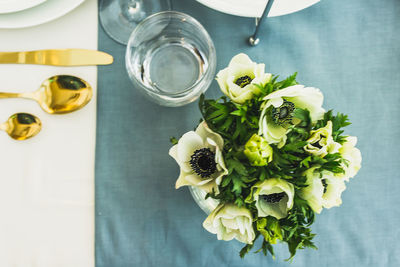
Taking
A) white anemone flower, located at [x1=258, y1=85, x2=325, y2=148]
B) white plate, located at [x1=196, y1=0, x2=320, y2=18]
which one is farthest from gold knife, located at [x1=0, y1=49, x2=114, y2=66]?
white anemone flower, located at [x1=258, y1=85, x2=325, y2=148]

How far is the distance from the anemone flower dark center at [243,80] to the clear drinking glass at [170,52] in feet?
0.43

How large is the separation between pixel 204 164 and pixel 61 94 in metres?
0.26

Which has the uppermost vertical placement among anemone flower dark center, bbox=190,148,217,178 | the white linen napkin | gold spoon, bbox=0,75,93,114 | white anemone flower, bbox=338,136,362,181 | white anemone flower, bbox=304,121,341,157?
white anemone flower, bbox=304,121,341,157

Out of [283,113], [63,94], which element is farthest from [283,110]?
[63,94]

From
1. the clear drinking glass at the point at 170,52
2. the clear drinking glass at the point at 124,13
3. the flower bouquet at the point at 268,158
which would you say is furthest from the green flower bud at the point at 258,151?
the clear drinking glass at the point at 124,13

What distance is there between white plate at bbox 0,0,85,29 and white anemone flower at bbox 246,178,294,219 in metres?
0.37

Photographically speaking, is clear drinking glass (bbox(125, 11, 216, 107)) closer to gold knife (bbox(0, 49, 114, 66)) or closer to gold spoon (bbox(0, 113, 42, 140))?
gold knife (bbox(0, 49, 114, 66))

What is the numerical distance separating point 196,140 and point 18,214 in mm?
306

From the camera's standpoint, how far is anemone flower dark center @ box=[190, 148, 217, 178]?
33 cm

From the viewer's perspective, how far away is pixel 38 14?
0.46m

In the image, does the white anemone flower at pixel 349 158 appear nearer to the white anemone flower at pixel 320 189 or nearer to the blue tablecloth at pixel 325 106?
the white anemone flower at pixel 320 189

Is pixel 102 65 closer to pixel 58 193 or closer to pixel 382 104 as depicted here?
pixel 58 193

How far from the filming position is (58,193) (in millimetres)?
468

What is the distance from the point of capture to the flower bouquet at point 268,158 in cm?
29
